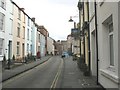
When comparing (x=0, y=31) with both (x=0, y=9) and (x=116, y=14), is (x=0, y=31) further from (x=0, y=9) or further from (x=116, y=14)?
(x=116, y=14)

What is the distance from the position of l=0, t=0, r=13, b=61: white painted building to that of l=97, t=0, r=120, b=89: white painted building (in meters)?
17.3

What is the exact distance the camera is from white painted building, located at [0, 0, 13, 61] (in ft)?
101

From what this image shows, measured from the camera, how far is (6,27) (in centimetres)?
3250

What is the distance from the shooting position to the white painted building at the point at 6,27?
30.8 m

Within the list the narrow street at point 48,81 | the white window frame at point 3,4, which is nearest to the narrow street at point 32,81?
the narrow street at point 48,81

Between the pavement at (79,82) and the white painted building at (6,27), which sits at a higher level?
the white painted building at (6,27)

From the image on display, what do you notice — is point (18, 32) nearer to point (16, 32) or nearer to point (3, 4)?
point (16, 32)

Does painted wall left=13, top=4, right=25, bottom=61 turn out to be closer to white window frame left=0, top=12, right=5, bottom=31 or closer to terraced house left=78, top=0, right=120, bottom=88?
white window frame left=0, top=12, right=5, bottom=31

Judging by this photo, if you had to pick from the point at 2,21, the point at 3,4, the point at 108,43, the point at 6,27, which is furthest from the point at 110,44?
the point at 6,27

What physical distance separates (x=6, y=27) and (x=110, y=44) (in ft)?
68.2

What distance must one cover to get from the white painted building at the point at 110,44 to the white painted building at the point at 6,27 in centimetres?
1728

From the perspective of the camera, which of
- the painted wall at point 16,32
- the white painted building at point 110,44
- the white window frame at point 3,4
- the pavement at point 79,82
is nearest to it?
the white painted building at point 110,44

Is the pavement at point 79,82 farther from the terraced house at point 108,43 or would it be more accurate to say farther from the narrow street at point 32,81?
the narrow street at point 32,81

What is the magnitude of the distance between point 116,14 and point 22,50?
3436cm
